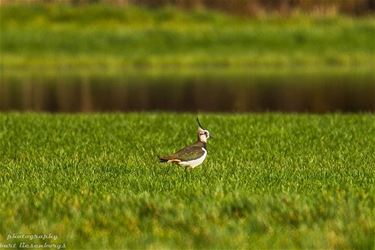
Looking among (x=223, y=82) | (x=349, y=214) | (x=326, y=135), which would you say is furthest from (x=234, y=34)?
(x=349, y=214)

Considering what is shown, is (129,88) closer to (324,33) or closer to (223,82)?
(223,82)

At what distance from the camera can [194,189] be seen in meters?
15.5

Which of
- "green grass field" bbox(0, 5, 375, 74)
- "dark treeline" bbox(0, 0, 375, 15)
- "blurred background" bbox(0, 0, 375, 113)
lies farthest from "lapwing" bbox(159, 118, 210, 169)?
"dark treeline" bbox(0, 0, 375, 15)

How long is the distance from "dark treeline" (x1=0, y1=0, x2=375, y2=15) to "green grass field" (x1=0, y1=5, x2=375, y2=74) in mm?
4690

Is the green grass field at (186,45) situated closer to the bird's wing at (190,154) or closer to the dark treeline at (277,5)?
the dark treeline at (277,5)

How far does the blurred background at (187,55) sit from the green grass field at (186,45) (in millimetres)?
57

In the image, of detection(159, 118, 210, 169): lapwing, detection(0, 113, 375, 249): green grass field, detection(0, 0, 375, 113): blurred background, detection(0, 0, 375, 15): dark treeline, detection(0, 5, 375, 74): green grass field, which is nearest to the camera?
detection(0, 113, 375, 249): green grass field

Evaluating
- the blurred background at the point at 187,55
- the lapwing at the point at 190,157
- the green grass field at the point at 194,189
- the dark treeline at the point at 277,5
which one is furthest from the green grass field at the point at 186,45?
the lapwing at the point at 190,157

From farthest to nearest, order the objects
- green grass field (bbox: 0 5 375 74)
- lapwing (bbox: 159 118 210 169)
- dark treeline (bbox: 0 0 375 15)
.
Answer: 1. dark treeline (bbox: 0 0 375 15)
2. green grass field (bbox: 0 5 375 74)
3. lapwing (bbox: 159 118 210 169)

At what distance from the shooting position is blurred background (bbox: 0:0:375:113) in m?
42.4

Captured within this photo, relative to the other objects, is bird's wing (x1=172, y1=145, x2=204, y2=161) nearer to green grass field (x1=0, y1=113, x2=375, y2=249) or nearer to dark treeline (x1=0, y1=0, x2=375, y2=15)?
green grass field (x1=0, y1=113, x2=375, y2=249)

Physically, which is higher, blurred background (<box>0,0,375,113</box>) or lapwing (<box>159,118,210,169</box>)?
lapwing (<box>159,118,210,169</box>)

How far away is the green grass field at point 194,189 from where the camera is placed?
43.3 ft

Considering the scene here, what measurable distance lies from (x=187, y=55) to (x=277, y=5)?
14.8m
